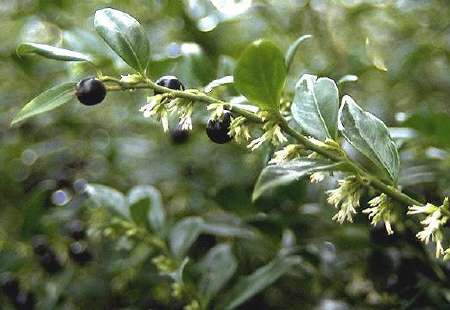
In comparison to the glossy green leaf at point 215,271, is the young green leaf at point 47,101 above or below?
above

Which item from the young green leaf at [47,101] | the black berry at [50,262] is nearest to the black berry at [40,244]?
the black berry at [50,262]

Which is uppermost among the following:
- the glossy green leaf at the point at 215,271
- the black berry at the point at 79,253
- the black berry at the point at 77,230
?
the glossy green leaf at the point at 215,271

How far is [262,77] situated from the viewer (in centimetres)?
89

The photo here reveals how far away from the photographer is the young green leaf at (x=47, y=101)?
3.05 feet

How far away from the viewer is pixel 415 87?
6.12ft

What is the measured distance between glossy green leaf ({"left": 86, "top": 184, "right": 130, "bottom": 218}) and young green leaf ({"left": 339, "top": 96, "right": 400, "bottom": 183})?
1.95 feet

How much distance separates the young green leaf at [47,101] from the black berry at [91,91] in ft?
0.09

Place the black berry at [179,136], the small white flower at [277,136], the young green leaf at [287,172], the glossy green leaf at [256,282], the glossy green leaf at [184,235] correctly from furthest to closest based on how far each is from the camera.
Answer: the black berry at [179,136], the glossy green leaf at [184,235], the glossy green leaf at [256,282], the small white flower at [277,136], the young green leaf at [287,172]

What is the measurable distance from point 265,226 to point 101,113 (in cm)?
79

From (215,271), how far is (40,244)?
1.43 feet

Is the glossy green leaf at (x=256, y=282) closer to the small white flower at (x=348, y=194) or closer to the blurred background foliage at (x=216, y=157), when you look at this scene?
the blurred background foliage at (x=216, y=157)

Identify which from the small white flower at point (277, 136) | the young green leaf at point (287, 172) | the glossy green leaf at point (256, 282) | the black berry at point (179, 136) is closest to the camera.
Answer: the young green leaf at point (287, 172)

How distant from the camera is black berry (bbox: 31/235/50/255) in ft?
5.23

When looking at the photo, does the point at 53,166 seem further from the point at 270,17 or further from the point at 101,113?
the point at 270,17
